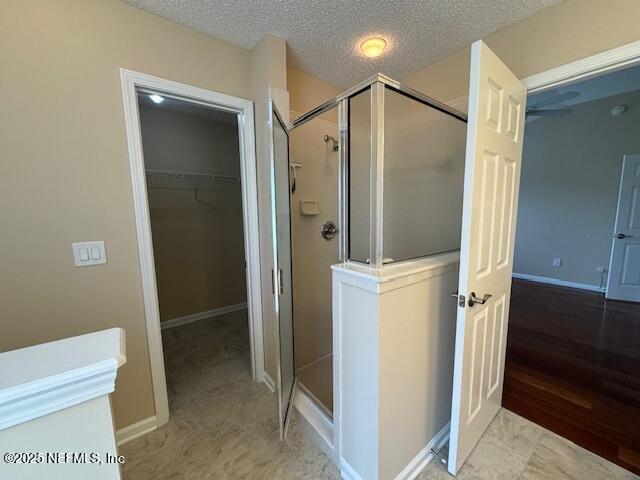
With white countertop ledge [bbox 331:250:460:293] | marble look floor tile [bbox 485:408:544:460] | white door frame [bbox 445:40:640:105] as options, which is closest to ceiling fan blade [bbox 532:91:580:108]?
white door frame [bbox 445:40:640:105]

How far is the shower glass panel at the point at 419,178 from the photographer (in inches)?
50.4

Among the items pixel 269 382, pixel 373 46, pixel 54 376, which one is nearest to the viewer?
pixel 54 376

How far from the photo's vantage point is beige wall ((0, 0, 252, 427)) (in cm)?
126

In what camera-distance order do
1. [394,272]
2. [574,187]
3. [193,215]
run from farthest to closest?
[574,187] → [193,215] → [394,272]

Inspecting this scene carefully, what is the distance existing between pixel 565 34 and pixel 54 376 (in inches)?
99.1

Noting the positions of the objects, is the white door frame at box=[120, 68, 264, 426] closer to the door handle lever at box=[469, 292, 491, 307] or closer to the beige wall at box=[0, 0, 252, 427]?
the beige wall at box=[0, 0, 252, 427]

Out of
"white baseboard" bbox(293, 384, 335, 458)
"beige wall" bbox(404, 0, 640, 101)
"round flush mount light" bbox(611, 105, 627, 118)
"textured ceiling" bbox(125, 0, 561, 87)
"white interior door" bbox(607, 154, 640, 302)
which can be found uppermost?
"round flush mount light" bbox(611, 105, 627, 118)

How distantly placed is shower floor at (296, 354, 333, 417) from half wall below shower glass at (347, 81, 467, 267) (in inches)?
47.0

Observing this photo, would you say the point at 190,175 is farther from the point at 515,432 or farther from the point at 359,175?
the point at 515,432

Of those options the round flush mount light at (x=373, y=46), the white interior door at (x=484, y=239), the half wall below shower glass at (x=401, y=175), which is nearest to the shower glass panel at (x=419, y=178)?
the half wall below shower glass at (x=401, y=175)

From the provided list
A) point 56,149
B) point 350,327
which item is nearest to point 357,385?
point 350,327

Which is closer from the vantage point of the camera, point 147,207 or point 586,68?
point 586,68

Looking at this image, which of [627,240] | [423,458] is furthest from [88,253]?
[627,240]

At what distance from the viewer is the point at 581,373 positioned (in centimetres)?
213
